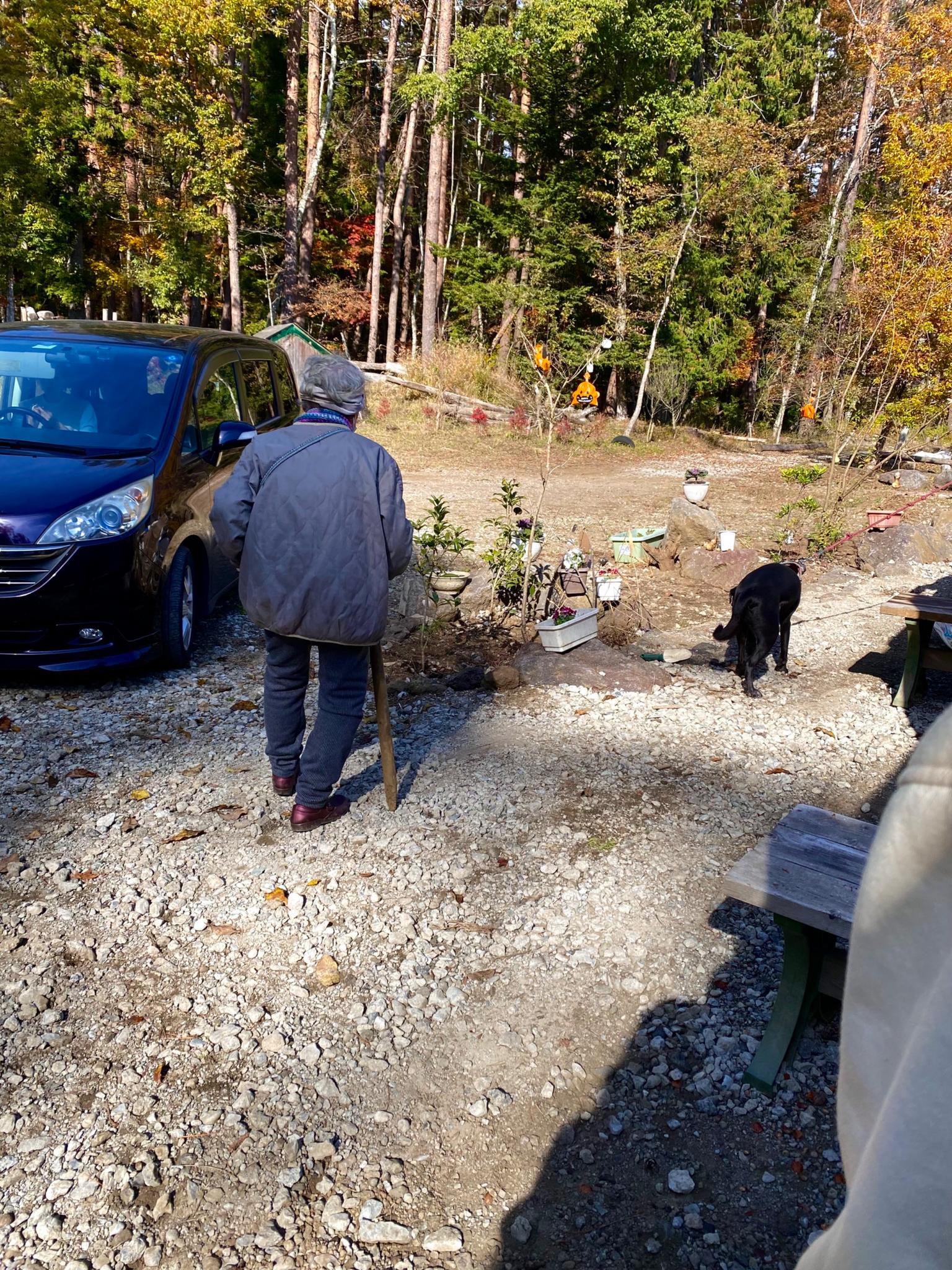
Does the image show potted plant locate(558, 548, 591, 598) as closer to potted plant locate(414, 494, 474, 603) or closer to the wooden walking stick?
potted plant locate(414, 494, 474, 603)

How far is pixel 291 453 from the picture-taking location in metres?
3.35

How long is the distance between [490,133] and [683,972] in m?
34.4

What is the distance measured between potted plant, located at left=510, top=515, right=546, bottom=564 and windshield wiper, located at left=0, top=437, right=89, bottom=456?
9.46 ft

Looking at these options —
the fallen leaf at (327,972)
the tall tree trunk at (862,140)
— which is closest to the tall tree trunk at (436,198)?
the tall tree trunk at (862,140)

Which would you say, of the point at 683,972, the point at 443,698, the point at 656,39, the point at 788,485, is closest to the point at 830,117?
the point at 656,39

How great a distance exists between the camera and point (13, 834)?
12.1 feet

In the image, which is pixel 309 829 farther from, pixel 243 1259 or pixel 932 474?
pixel 932 474

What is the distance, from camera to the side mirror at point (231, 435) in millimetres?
5203

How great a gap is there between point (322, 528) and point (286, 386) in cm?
481

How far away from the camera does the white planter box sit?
5.81 metres

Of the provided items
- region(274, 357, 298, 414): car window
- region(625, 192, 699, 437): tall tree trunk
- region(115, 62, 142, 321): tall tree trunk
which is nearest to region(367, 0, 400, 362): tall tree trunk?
region(115, 62, 142, 321): tall tree trunk

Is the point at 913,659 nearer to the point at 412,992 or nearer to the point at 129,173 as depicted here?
the point at 412,992

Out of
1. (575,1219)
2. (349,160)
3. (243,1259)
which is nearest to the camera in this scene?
(243,1259)

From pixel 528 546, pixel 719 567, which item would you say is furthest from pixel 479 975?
pixel 719 567
